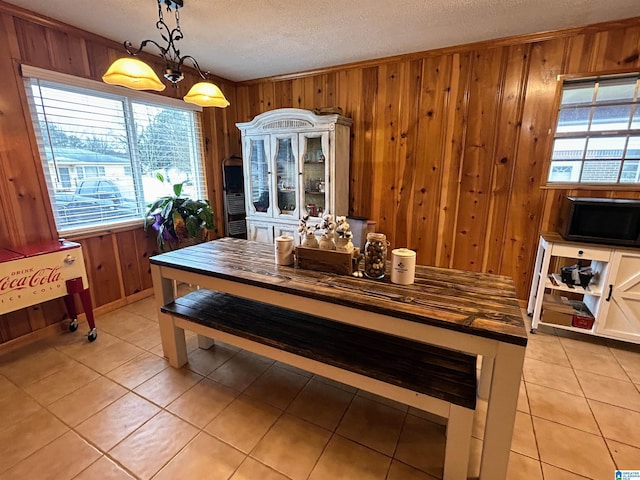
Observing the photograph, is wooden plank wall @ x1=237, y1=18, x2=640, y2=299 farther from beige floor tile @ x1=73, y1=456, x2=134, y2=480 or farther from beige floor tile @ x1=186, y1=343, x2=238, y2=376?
beige floor tile @ x1=73, y1=456, x2=134, y2=480

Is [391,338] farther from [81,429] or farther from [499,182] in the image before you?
[499,182]

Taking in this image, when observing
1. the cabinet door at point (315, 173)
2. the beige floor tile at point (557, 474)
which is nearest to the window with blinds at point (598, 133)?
the cabinet door at point (315, 173)

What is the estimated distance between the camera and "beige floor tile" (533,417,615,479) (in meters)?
1.43

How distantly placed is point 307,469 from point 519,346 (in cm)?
109

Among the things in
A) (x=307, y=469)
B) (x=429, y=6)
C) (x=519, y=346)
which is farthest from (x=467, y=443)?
(x=429, y=6)

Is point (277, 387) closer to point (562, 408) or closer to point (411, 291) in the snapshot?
point (411, 291)

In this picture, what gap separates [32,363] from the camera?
2178 mm

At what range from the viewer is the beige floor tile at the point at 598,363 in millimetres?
2109

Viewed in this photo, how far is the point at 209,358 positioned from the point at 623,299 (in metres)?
3.14

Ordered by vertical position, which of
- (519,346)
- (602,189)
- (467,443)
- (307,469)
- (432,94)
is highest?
(432,94)

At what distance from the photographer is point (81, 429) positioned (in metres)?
1.63

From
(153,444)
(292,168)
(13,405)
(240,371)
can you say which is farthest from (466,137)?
(13,405)

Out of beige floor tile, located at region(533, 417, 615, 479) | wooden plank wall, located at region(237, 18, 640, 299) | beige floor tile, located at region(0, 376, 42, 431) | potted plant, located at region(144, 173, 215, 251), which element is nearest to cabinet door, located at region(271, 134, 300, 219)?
wooden plank wall, located at region(237, 18, 640, 299)

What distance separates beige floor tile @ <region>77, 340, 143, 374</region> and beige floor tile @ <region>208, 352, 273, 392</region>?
72 centimetres
